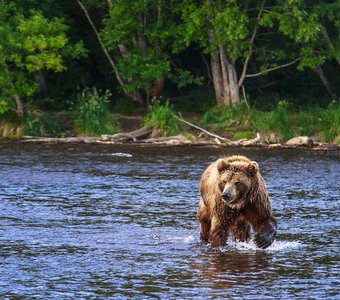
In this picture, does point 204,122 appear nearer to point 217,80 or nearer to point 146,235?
point 217,80

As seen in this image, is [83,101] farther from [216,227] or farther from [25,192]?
[216,227]

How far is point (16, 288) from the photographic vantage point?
13445mm

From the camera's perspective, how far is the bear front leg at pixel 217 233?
15.6 m

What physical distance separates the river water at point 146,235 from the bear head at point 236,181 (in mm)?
864

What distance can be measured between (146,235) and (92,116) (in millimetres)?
19035

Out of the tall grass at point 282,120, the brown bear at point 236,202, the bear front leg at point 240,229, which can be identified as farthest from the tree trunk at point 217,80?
the brown bear at point 236,202

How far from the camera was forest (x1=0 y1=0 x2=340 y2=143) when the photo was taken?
36.0 meters

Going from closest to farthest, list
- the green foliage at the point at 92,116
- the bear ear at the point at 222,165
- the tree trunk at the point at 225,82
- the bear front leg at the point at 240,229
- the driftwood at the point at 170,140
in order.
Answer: the bear ear at the point at 222,165 < the bear front leg at the point at 240,229 < the driftwood at the point at 170,140 < the green foliage at the point at 92,116 < the tree trunk at the point at 225,82

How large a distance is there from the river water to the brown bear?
0.91ft

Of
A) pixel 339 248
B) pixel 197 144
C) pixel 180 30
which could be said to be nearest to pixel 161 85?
pixel 180 30

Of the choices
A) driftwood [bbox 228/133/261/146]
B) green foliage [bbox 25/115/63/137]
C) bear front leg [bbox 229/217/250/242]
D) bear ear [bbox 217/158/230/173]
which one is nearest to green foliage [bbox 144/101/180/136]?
driftwood [bbox 228/133/261/146]

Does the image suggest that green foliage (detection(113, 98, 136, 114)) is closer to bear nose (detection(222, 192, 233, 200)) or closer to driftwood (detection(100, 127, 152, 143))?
driftwood (detection(100, 127, 152, 143))

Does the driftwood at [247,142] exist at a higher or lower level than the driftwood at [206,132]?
lower

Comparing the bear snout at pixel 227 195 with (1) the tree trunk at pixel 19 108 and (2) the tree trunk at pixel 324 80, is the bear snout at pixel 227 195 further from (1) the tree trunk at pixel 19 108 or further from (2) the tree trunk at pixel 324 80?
(2) the tree trunk at pixel 324 80
